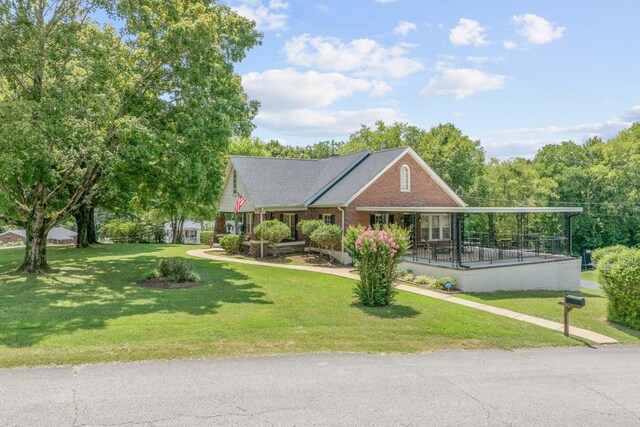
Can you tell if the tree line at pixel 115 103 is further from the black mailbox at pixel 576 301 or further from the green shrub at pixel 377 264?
the black mailbox at pixel 576 301

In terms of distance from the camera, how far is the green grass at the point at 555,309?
445 inches

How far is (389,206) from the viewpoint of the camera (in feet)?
79.2

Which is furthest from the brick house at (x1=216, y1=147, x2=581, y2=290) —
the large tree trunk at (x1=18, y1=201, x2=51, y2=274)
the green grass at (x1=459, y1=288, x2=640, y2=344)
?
the large tree trunk at (x1=18, y1=201, x2=51, y2=274)

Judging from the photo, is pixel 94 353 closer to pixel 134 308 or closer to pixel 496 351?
pixel 134 308

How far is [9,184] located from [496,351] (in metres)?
18.6

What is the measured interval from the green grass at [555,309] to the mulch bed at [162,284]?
10304mm

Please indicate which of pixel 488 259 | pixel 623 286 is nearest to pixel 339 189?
pixel 488 259

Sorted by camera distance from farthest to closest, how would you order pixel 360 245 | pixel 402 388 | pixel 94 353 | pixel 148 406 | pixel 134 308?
pixel 360 245 < pixel 134 308 < pixel 94 353 < pixel 402 388 < pixel 148 406

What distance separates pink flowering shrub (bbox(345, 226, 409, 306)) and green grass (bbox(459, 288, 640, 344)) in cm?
464

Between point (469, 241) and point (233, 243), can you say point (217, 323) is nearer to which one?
point (233, 243)

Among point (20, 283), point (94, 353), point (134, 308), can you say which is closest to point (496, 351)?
point (94, 353)

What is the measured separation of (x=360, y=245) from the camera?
12.4 meters

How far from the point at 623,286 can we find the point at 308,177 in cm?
2019

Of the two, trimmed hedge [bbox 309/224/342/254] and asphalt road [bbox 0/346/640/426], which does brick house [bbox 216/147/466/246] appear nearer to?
trimmed hedge [bbox 309/224/342/254]
